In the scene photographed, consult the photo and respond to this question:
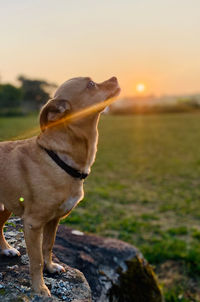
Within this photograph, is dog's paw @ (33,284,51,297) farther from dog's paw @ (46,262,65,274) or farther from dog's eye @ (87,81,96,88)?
dog's eye @ (87,81,96,88)

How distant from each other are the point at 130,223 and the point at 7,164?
545 centimetres

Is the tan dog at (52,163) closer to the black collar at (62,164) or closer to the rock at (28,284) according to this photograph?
the black collar at (62,164)

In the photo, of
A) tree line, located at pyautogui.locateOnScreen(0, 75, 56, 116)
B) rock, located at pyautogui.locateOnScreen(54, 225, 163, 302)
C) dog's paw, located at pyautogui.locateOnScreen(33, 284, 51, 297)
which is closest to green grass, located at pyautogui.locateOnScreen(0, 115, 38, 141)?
rock, located at pyautogui.locateOnScreen(54, 225, 163, 302)

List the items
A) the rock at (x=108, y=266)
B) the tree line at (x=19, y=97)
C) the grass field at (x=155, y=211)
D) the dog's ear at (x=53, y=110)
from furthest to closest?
1. the tree line at (x=19, y=97)
2. the grass field at (x=155, y=211)
3. the rock at (x=108, y=266)
4. the dog's ear at (x=53, y=110)

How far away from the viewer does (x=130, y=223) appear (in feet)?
26.7

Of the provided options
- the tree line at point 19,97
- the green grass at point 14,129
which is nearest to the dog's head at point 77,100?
the green grass at point 14,129

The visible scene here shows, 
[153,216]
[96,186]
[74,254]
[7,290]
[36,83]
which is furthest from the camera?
[36,83]

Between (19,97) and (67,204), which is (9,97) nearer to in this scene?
(19,97)

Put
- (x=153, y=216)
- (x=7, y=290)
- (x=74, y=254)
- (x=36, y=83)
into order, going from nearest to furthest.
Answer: (x=7, y=290)
(x=74, y=254)
(x=153, y=216)
(x=36, y=83)

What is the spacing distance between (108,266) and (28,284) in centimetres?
136

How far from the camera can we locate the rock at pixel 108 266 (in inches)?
161

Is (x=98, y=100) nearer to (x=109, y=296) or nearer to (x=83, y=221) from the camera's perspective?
(x=109, y=296)

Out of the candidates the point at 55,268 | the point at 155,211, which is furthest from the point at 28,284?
the point at 155,211

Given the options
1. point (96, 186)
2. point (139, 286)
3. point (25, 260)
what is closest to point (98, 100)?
point (25, 260)
